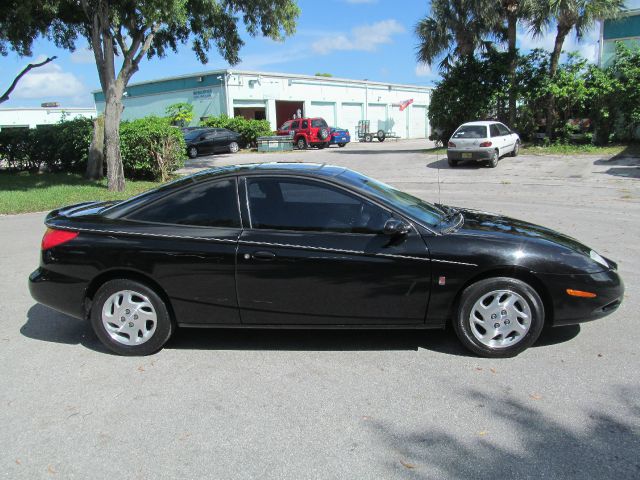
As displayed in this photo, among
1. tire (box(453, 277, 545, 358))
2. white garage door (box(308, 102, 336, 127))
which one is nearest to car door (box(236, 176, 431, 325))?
tire (box(453, 277, 545, 358))

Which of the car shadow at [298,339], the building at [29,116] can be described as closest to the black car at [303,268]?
the car shadow at [298,339]

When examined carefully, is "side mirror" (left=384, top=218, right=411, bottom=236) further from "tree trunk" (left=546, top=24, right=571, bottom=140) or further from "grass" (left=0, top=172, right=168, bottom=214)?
"tree trunk" (left=546, top=24, right=571, bottom=140)

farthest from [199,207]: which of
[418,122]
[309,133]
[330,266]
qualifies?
[418,122]

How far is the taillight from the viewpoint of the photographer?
4.34m

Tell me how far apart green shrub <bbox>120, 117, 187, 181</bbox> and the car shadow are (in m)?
12.2

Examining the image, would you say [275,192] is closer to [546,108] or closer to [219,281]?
[219,281]

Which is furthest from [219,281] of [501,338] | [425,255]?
[501,338]

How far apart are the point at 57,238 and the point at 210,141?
85.7ft

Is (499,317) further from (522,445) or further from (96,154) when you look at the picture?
(96,154)

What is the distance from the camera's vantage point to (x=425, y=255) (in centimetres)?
398

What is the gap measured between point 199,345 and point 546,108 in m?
23.9

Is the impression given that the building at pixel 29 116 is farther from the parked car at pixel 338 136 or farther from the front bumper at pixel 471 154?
the front bumper at pixel 471 154

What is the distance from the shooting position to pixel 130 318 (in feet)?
14.0

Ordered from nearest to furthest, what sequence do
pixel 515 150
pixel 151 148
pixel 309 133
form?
pixel 151 148 < pixel 515 150 < pixel 309 133
